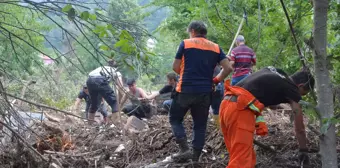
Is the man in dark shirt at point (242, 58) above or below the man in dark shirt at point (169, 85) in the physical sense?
above

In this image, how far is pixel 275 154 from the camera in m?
5.65

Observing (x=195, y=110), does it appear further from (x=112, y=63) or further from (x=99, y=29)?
(x=99, y=29)

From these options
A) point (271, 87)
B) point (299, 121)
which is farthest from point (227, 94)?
point (299, 121)

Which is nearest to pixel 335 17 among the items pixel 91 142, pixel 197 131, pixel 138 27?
pixel 197 131

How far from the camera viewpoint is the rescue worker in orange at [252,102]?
15.1 ft

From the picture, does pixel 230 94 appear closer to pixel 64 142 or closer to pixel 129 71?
pixel 129 71

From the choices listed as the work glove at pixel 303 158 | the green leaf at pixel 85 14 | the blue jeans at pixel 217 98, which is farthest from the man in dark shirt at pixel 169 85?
the green leaf at pixel 85 14

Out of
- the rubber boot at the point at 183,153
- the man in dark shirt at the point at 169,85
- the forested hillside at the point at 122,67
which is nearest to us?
the forested hillside at the point at 122,67

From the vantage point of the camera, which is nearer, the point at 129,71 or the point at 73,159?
the point at 129,71

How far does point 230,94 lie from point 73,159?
102 inches

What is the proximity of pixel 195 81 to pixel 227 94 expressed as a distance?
34.2 inches

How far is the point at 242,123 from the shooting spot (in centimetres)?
461

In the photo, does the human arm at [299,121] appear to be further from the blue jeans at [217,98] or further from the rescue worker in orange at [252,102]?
the blue jeans at [217,98]

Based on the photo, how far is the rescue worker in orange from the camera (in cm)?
459
